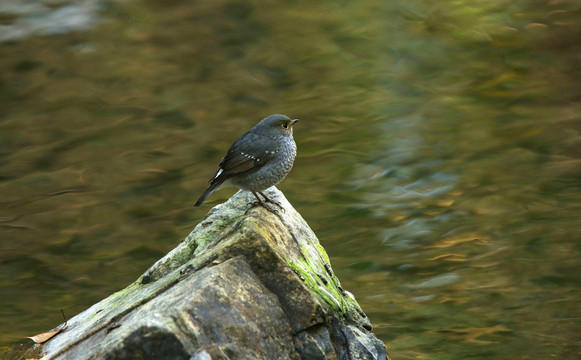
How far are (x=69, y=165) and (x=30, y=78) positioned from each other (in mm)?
3266

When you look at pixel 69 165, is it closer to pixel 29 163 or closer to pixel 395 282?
pixel 29 163

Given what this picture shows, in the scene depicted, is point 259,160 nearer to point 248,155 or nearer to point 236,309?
point 248,155

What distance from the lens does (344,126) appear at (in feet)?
36.9

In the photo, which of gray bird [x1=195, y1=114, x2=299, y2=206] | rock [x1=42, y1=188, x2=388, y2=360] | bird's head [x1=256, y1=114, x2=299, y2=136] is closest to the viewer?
rock [x1=42, y1=188, x2=388, y2=360]

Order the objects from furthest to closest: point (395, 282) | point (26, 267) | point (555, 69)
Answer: point (555, 69), point (26, 267), point (395, 282)

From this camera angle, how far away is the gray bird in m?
5.01

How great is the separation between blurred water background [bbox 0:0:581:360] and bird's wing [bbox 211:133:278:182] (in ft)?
6.92

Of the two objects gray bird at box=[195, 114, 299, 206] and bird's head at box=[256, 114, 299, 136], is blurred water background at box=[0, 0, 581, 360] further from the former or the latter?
bird's head at box=[256, 114, 299, 136]

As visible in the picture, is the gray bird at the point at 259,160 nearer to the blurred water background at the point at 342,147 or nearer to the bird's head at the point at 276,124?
the bird's head at the point at 276,124

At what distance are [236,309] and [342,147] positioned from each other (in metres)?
7.11

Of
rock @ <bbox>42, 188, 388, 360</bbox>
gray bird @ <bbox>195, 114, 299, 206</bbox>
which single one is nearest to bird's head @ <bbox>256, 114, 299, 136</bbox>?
gray bird @ <bbox>195, 114, 299, 206</bbox>

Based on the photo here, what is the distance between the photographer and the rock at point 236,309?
11.3 ft

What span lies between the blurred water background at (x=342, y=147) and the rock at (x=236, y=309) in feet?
6.48

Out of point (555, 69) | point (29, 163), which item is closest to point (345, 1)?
point (555, 69)
